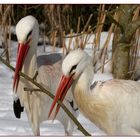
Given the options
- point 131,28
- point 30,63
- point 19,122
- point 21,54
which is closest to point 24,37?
point 21,54

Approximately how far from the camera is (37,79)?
2.52 metres

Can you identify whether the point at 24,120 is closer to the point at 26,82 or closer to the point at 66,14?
the point at 26,82

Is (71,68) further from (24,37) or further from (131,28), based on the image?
(131,28)

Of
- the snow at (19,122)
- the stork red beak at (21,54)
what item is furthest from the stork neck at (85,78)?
the snow at (19,122)

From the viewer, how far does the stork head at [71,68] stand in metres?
Answer: 1.98

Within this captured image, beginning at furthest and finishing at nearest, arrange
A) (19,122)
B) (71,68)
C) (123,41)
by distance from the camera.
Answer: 1. (123,41)
2. (19,122)
3. (71,68)

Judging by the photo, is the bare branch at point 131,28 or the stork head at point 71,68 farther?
the bare branch at point 131,28

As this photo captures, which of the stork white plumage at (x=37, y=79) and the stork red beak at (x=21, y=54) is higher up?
the stork red beak at (x=21, y=54)

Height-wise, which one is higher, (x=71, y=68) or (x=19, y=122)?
(x=71, y=68)

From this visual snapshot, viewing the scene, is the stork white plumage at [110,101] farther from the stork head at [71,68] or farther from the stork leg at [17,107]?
the stork leg at [17,107]

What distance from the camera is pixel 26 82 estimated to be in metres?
2.50

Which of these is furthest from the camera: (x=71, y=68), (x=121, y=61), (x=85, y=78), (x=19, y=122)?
(x=121, y=61)

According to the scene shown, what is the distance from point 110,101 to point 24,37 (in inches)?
15.8

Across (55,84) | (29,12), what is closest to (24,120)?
(55,84)
